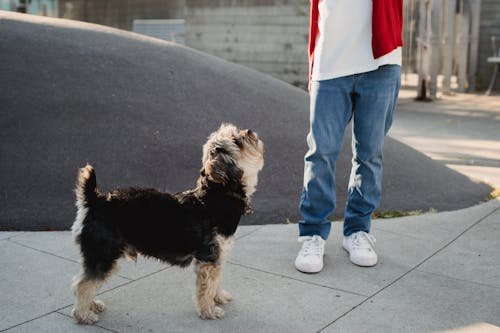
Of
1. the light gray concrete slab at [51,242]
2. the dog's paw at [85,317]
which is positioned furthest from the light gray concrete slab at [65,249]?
the dog's paw at [85,317]

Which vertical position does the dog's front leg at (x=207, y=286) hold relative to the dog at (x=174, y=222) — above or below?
below

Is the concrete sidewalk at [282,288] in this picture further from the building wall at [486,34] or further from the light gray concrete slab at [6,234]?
the building wall at [486,34]

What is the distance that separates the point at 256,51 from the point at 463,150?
8842mm

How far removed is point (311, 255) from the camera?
404 centimetres

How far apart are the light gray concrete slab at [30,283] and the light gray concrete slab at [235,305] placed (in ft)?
0.92

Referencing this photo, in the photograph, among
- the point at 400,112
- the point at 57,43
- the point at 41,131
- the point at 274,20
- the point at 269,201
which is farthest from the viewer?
the point at 274,20

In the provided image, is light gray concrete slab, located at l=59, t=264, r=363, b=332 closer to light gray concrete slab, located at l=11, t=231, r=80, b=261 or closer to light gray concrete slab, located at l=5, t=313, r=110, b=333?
light gray concrete slab, located at l=5, t=313, r=110, b=333

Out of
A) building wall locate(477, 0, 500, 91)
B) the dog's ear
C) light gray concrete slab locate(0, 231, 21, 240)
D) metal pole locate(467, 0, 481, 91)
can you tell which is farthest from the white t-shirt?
building wall locate(477, 0, 500, 91)

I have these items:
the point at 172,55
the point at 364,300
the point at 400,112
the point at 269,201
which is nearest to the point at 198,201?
the point at 364,300

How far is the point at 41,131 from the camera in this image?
232 inches

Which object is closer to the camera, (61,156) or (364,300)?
(364,300)

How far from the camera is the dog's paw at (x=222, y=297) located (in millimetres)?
3496

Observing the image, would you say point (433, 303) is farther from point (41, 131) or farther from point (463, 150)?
point (463, 150)

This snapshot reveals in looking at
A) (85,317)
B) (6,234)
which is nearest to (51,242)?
(6,234)
